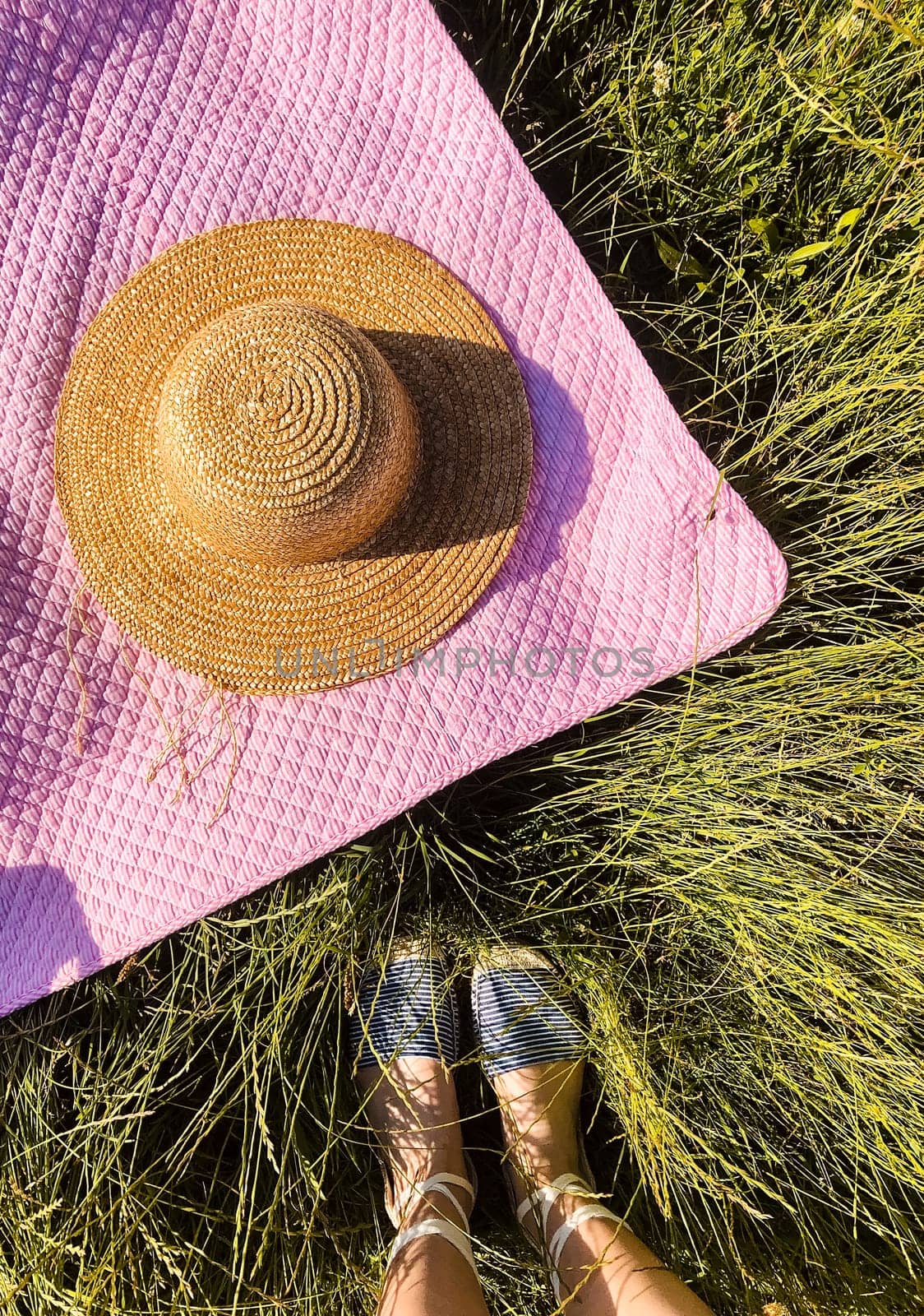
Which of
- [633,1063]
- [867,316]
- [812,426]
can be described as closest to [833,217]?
[867,316]

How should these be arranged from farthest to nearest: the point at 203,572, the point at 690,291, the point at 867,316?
the point at 690,291 → the point at 867,316 → the point at 203,572

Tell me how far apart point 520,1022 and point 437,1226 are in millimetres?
255

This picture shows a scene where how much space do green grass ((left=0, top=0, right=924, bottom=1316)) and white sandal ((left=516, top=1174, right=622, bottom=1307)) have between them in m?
0.05

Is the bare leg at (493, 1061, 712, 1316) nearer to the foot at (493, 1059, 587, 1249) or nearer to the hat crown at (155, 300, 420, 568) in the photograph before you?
the foot at (493, 1059, 587, 1249)

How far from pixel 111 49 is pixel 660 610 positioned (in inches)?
36.1

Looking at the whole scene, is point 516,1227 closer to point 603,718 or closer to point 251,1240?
point 251,1240

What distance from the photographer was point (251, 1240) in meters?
0.97

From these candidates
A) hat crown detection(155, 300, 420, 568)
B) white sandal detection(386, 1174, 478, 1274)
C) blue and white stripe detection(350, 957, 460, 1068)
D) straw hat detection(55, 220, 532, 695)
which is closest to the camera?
hat crown detection(155, 300, 420, 568)

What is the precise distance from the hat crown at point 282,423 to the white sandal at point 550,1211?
90 cm

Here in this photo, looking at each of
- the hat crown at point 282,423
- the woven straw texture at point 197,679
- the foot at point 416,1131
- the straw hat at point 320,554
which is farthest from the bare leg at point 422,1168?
the hat crown at point 282,423

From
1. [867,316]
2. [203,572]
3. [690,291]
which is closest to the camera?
[203,572]

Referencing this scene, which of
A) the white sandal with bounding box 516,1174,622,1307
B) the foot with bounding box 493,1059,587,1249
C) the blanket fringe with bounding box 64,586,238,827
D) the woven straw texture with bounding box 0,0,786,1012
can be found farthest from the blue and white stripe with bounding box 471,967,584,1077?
the blanket fringe with bounding box 64,586,238,827

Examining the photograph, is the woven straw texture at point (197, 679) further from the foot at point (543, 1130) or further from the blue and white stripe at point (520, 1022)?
the foot at point (543, 1130)

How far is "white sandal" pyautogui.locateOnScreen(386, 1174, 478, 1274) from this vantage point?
37.1 inches
